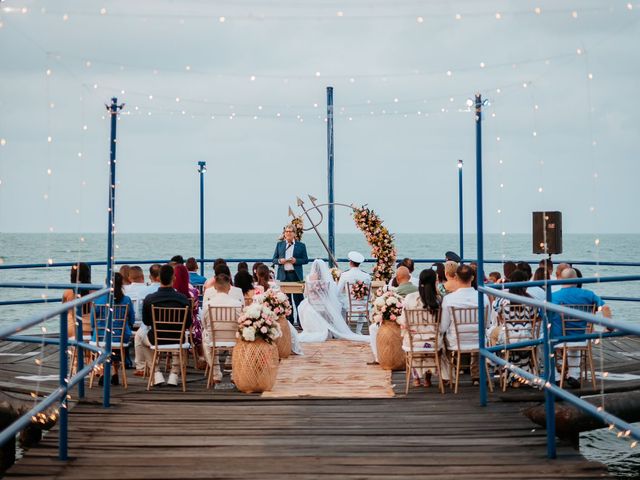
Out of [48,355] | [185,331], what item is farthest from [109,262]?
[48,355]

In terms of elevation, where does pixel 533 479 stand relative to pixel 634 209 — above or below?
below

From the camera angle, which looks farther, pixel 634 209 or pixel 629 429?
pixel 634 209

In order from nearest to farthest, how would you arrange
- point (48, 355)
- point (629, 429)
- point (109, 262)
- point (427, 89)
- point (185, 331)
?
point (629, 429) → point (109, 262) → point (185, 331) → point (48, 355) → point (427, 89)

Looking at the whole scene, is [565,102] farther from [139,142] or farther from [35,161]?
[139,142]

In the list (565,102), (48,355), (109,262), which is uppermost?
(565,102)

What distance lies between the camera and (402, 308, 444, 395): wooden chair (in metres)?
8.76

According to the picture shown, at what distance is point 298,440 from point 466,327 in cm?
295

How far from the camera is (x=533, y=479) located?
203 inches

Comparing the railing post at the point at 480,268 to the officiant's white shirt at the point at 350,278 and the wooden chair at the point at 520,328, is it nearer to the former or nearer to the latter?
the wooden chair at the point at 520,328

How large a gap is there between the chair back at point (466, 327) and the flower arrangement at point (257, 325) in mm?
1705

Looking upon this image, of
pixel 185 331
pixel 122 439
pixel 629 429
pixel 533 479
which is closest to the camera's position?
pixel 629 429

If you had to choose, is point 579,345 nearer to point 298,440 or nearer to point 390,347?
point 390,347

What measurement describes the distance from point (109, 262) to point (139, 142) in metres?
14.0

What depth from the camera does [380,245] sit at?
1420 centimetres
